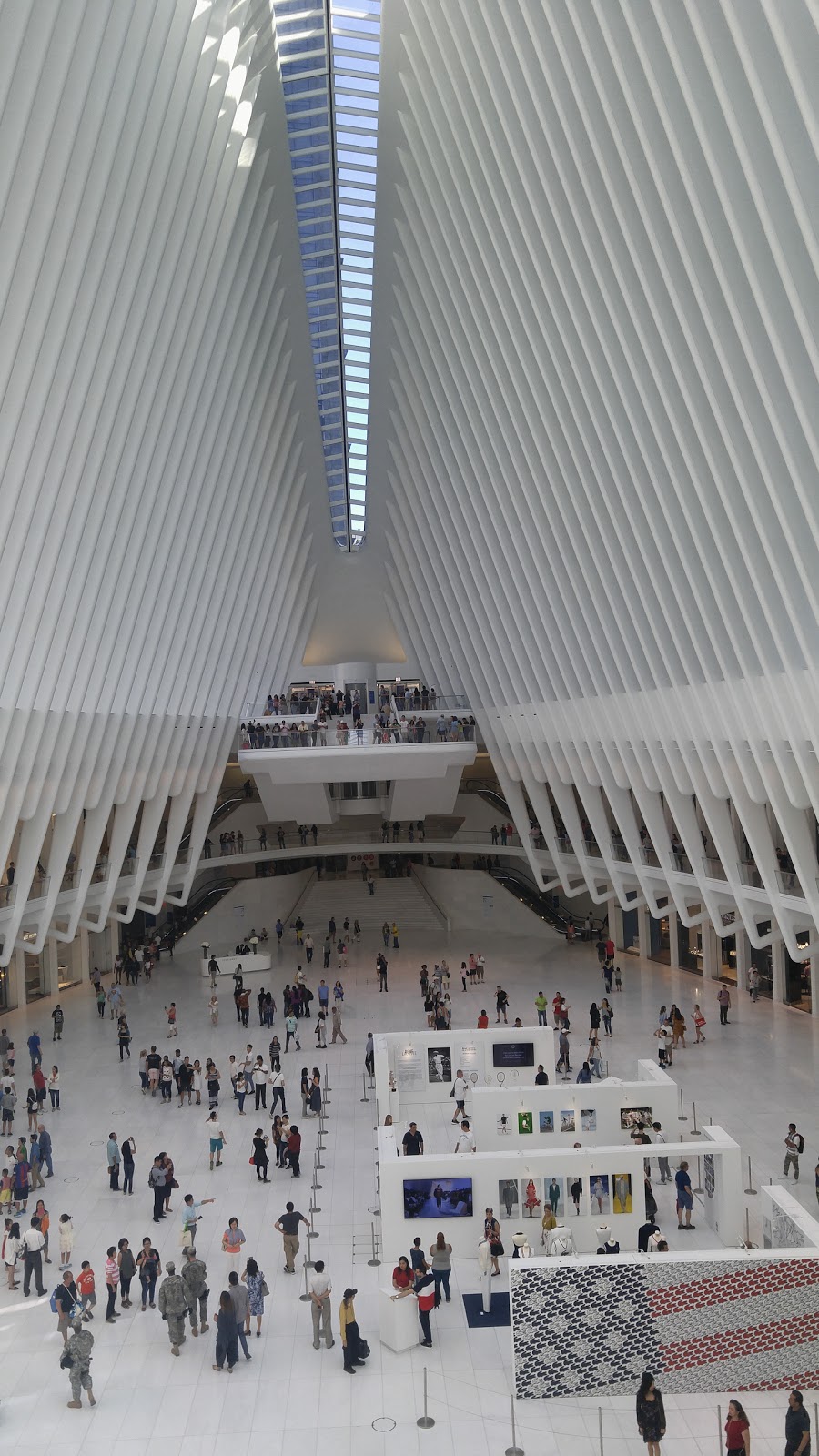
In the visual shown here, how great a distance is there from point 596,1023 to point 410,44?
19756 mm

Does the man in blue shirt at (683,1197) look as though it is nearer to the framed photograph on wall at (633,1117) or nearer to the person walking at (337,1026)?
the framed photograph on wall at (633,1117)

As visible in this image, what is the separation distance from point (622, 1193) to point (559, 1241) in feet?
4.64

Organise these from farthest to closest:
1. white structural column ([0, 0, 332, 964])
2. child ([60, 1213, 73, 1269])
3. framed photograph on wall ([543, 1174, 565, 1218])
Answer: white structural column ([0, 0, 332, 964])
framed photograph on wall ([543, 1174, 565, 1218])
child ([60, 1213, 73, 1269])

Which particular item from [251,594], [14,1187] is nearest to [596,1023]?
[14,1187]

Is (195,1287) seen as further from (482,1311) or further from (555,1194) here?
Answer: (555,1194)

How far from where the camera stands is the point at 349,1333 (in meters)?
11.5

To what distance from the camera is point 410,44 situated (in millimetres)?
21594

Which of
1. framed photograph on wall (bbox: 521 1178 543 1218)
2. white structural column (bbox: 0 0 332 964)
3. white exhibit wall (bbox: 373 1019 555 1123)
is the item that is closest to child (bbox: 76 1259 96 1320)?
framed photograph on wall (bbox: 521 1178 543 1218)

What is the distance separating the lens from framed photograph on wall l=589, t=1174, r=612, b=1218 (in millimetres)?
14250

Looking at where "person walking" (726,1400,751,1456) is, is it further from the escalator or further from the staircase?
the staircase

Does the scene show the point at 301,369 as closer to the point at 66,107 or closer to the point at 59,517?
the point at 59,517

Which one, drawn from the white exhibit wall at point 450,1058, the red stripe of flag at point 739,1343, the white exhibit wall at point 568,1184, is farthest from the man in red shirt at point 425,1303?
the white exhibit wall at point 450,1058

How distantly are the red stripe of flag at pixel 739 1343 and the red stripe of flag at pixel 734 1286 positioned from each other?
0.36 m

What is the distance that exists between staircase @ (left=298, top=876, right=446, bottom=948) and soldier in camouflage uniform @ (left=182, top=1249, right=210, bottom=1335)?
2546 centimetres
